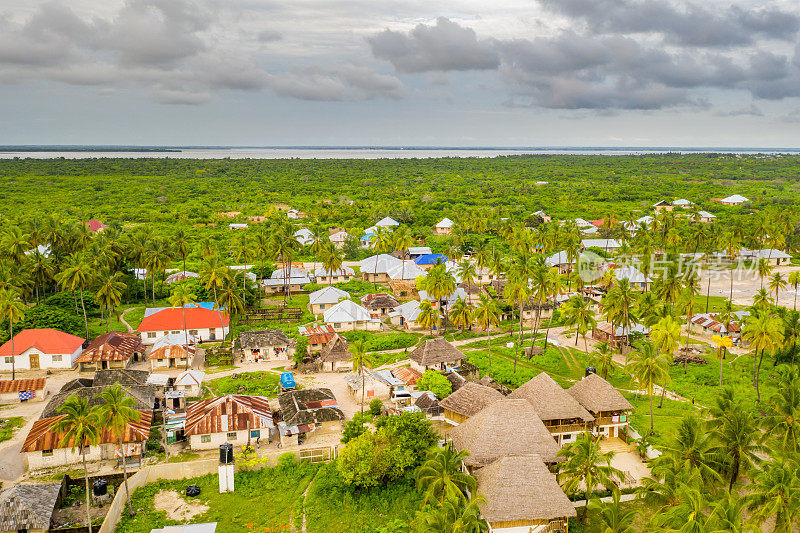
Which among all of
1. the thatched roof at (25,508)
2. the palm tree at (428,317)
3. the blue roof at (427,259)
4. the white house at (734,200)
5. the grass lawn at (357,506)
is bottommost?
the grass lawn at (357,506)

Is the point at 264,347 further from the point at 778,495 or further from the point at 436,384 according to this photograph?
the point at 778,495

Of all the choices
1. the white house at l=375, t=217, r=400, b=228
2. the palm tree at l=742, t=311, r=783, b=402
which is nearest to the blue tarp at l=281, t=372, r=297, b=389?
the palm tree at l=742, t=311, r=783, b=402

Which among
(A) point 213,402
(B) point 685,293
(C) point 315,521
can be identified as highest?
(B) point 685,293

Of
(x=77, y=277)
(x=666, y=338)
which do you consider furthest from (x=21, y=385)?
(x=666, y=338)

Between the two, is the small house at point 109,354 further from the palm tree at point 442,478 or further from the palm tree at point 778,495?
the palm tree at point 778,495

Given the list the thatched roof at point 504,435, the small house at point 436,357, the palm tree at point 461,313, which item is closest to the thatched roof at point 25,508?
the thatched roof at point 504,435

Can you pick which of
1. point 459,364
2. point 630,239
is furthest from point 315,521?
point 630,239

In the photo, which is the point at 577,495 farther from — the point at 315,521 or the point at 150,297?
the point at 150,297
